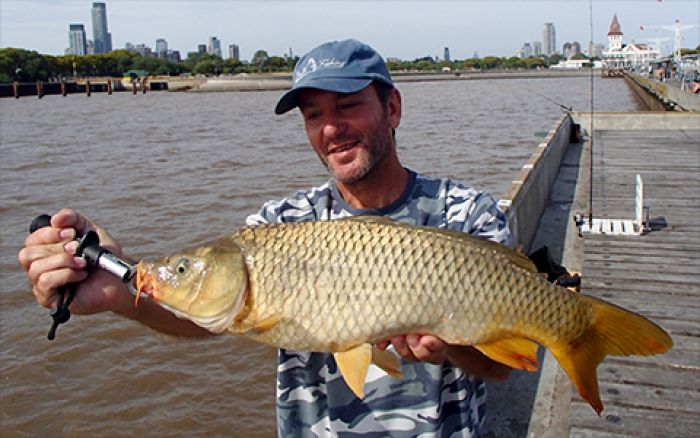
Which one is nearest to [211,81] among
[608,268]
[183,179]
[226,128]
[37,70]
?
[37,70]

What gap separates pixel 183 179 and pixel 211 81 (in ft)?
266

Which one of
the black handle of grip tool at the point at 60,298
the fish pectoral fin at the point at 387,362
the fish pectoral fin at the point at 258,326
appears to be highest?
the black handle of grip tool at the point at 60,298

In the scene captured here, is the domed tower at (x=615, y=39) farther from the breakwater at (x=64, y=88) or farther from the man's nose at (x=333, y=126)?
the man's nose at (x=333, y=126)

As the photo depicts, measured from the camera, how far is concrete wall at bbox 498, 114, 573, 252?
6250mm

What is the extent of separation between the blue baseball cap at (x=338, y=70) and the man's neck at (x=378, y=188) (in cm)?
31

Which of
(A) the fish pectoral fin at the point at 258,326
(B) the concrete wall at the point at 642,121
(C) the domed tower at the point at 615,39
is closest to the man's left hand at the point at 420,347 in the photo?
(A) the fish pectoral fin at the point at 258,326

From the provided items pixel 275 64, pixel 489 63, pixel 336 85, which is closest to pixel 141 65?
pixel 275 64

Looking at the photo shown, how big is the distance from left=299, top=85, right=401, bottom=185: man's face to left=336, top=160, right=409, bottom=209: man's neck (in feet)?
0.10

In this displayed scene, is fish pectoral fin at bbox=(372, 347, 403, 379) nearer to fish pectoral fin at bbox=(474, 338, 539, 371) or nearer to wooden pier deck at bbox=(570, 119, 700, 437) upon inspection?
fish pectoral fin at bbox=(474, 338, 539, 371)

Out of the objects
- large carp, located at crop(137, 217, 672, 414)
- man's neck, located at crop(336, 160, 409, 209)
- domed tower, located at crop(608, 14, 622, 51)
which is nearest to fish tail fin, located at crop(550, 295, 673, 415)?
large carp, located at crop(137, 217, 672, 414)

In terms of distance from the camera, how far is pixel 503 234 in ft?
7.86

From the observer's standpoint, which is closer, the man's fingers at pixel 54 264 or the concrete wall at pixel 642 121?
the man's fingers at pixel 54 264

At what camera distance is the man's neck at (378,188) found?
2.37 meters

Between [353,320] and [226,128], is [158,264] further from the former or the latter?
[226,128]
